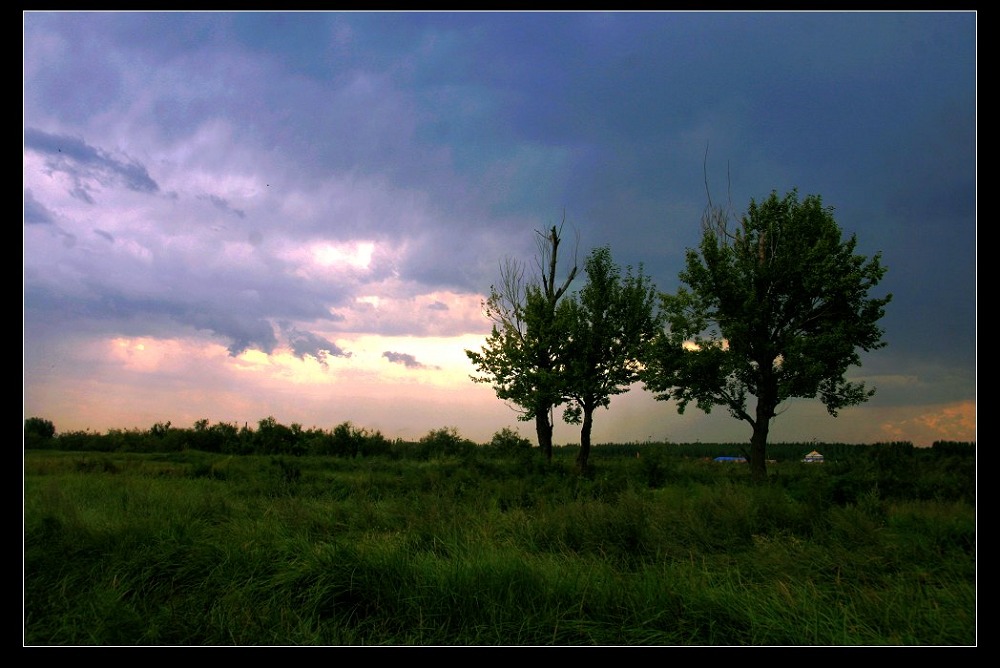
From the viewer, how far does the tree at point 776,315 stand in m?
20.8

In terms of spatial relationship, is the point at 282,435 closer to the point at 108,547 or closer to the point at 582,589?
the point at 108,547

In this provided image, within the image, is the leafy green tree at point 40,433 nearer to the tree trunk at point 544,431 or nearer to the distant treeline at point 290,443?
the distant treeline at point 290,443

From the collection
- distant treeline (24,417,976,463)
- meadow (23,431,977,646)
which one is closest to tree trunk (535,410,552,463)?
distant treeline (24,417,976,463)

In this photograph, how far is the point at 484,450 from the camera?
27094 millimetres

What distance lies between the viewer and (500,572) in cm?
545

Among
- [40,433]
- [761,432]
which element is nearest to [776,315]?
[761,432]

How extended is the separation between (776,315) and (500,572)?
19.4m

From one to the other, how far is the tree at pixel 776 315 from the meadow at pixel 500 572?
37.3ft

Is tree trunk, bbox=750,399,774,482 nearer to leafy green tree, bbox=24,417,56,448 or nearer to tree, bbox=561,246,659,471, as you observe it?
tree, bbox=561,246,659,471

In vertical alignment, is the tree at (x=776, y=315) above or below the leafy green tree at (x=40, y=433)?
above

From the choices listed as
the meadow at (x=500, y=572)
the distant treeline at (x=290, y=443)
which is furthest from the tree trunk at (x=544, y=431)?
the meadow at (x=500, y=572)

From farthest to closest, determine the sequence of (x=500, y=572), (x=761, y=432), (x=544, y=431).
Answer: (x=544, y=431), (x=761, y=432), (x=500, y=572)

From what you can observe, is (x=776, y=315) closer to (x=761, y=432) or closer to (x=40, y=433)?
(x=761, y=432)

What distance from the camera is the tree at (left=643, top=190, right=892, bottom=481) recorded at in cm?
2075
